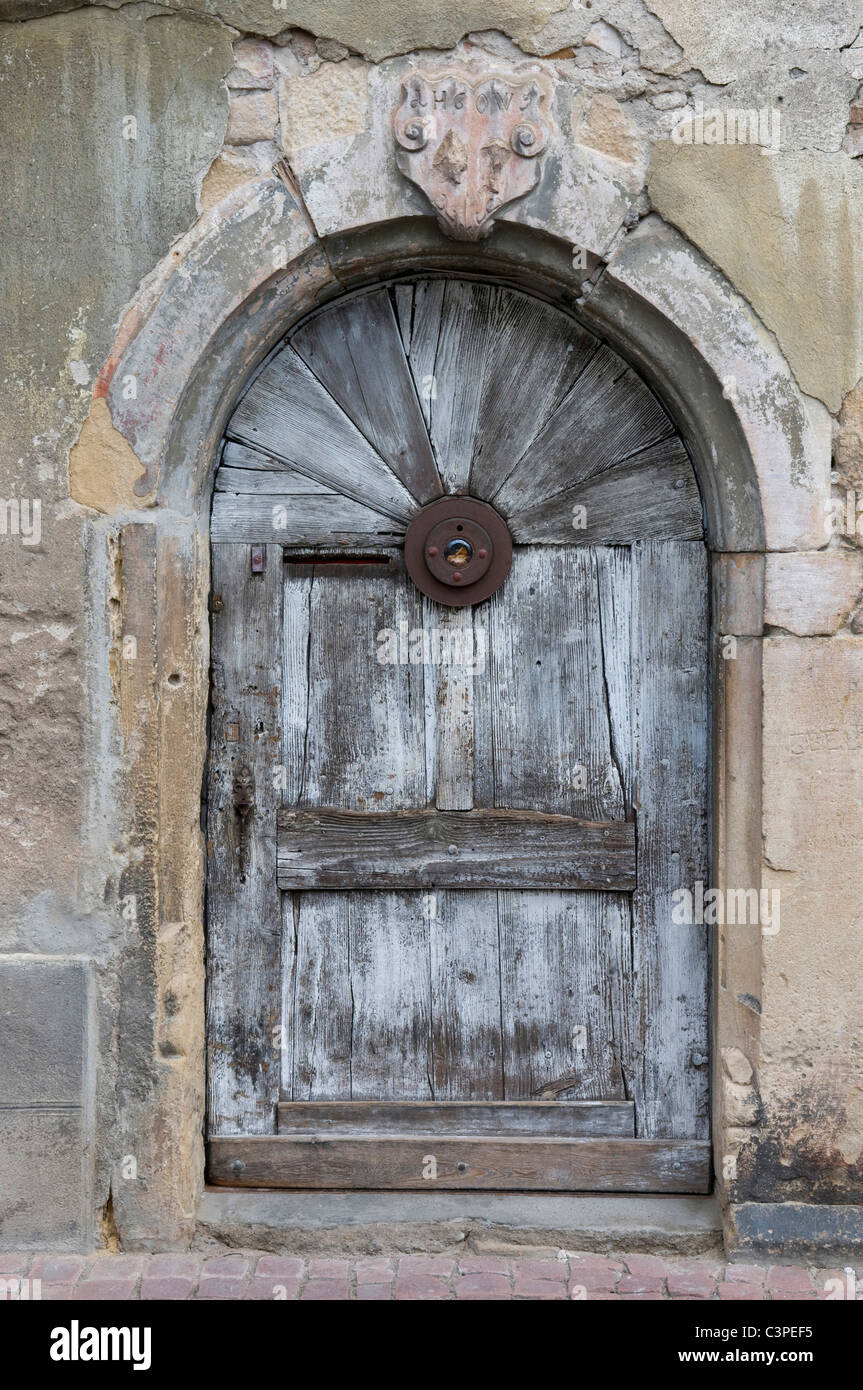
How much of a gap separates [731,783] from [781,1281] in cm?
124

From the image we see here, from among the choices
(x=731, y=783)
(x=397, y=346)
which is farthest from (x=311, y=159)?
(x=731, y=783)

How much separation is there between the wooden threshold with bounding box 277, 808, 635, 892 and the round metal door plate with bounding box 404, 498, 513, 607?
62 cm

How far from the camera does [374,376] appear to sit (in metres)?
3.04

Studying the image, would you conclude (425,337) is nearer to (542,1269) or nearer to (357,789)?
(357,789)

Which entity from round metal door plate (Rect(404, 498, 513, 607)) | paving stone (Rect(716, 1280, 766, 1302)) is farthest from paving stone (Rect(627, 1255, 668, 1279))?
round metal door plate (Rect(404, 498, 513, 607))

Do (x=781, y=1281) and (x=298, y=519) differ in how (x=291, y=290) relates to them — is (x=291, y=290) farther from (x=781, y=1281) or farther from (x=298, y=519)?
(x=781, y=1281)

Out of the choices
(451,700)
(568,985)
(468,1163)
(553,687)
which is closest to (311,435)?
(451,700)

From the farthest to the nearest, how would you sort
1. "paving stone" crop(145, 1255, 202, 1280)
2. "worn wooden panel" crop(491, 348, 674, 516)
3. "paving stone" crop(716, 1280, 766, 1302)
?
"worn wooden panel" crop(491, 348, 674, 516)
"paving stone" crop(145, 1255, 202, 1280)
"paving stone" crop(716, 1280, 766, 1302)

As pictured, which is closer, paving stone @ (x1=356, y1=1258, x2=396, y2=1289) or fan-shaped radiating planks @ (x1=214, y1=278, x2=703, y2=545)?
paving stone @ (x1=356, y1=1258, x2=396, y2=1289)

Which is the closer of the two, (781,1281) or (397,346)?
(781,1281)

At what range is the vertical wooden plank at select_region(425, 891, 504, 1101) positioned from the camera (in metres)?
3.09

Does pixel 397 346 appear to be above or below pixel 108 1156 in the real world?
above

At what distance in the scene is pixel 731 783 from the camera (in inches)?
113

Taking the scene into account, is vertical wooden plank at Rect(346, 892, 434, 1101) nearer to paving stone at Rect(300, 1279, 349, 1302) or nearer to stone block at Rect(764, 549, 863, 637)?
paving stone at Rect(300, 1279, 349, 1302)
